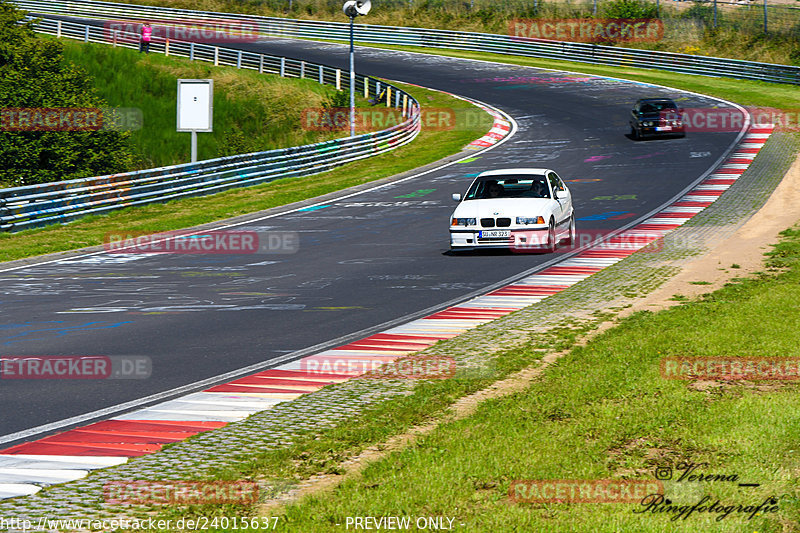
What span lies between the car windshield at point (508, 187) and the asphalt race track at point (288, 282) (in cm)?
123

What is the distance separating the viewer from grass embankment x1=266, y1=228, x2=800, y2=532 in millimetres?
5445

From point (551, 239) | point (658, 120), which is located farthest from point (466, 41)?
point (551, 239)

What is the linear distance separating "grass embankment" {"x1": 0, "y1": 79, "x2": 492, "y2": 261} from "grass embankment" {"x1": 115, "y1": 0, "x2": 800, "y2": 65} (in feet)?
80.5

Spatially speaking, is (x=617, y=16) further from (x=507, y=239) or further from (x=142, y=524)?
(x=142, y=524)

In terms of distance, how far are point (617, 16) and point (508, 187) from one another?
158ft

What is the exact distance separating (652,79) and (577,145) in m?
19.5

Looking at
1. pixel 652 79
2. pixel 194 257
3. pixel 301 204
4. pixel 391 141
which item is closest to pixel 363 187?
pixel 301 204

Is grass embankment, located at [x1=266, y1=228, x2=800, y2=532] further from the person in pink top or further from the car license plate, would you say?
the person in pink top

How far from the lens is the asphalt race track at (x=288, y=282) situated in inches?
412

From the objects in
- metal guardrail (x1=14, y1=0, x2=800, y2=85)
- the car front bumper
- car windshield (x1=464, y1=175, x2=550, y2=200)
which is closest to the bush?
metal guardrail (x1=14, y1=0, x2=800, y2=85)

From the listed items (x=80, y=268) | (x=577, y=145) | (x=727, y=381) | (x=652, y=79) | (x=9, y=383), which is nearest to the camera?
(x=727, y=381)

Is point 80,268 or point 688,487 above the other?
point 688,487

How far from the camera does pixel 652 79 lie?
5400 cm

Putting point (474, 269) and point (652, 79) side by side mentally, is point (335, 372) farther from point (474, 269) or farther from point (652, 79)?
point (652, 79)
